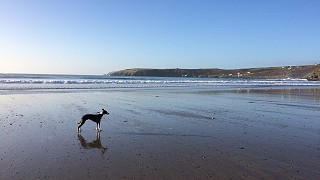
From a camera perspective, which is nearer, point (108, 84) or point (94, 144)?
point (94, 144)

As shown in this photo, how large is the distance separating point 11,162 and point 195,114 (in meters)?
10.2

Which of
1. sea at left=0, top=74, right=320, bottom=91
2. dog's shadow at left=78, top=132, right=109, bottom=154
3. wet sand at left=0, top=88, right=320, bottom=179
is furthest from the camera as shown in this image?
sea at left=0, top=74, right=320, bottom=91

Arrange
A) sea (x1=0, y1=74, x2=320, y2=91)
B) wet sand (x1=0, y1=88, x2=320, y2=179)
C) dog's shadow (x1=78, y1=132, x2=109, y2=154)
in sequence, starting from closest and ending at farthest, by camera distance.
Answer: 1. wet sand (x1=0, y1=88, x2=320, y2=179)
2. dog's shadow (x1=78, y1=132, x2=109, y2=154)
3. sea (x1=0, y1=74, x2=320, y2=91)

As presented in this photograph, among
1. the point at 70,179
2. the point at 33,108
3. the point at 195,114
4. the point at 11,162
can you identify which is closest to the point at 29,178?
the point at 70,179

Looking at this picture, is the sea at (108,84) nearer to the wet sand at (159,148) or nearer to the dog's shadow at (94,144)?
the wet sand at (159,148)

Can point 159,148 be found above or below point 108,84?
below

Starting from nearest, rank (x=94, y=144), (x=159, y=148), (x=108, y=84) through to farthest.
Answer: (x=159, y=148), (x=94, y=144), (x=108, y=84)

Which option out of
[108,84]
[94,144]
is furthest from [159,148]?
[108,84]

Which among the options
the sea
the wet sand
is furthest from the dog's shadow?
the sea

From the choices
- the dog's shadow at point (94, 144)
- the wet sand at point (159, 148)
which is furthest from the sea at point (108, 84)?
the dog's shadow at point (94, 144)

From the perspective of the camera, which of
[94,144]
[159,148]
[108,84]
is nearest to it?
[159,148]

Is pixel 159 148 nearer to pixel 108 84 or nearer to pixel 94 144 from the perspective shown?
pixel 94 144

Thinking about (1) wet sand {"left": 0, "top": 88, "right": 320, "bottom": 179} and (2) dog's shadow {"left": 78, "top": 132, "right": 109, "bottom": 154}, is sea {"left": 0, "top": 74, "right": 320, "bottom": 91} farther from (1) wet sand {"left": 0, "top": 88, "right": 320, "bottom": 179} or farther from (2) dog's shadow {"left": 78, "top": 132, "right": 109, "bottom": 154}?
(2) dog's shadow {"left": 78, "top": 132, "right": 109, "bottom": 154}

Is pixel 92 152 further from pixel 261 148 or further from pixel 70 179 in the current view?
pixel 261 148
